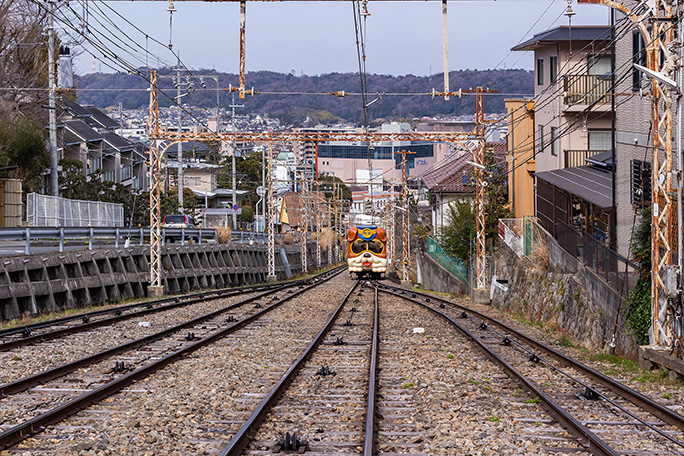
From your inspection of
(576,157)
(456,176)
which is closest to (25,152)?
(576,157)

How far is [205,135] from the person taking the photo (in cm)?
2652

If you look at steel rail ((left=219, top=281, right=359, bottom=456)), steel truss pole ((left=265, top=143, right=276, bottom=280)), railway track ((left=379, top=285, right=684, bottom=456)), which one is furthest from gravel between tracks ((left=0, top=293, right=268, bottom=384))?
steel truss pole ((left=265, top=143, right=276, bottom=280))

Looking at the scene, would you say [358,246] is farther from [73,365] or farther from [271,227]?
[73,365]

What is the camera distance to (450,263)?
40062 millimetres

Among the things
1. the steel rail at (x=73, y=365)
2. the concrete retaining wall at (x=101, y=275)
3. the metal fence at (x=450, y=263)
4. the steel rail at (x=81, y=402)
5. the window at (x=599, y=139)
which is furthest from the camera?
the metal fence at (x=450, y=263)

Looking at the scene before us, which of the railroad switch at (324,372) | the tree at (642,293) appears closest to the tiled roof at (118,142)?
the tree at (642,293)

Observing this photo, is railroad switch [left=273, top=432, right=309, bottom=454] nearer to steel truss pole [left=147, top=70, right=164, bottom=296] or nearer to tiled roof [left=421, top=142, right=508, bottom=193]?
steel truss pole [left=147, top=70, right=164, bottom=296]

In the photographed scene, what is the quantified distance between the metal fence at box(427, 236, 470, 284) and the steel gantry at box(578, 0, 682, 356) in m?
24.7

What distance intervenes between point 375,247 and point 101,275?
23501mm

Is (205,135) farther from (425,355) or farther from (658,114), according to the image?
(658,114)

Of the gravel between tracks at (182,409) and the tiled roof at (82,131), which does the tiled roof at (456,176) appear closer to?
the tiled roof at (82,131)

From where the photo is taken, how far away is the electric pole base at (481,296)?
29.3 metres

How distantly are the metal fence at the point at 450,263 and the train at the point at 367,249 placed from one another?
317cm

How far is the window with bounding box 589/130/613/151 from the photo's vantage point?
33.8 m
